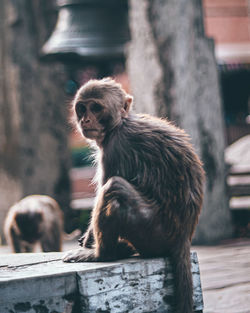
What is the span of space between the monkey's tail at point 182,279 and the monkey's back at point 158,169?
138mm

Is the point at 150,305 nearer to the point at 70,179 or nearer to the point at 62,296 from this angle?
the point at 62,296

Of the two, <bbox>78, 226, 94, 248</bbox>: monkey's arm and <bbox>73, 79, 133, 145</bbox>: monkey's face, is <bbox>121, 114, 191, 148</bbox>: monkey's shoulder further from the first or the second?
<bbox>78, 226, 94, 248</bbox>: monkey's arm

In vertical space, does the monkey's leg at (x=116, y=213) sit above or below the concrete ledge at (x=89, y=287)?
above

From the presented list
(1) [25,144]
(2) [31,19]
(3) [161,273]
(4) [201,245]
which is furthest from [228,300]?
(2) [31,19]

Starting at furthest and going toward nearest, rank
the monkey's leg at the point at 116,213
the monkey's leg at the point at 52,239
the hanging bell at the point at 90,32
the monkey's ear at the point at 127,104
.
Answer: the hanging bell at the point at 90,32
the monkey's leg at the point at 52,239
the monkey's ear at the point at 127,104
the monkey's leg at the point at 116,213

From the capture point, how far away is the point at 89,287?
285 centimetres

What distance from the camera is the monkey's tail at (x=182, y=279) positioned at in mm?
2990

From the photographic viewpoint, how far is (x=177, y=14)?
601 cm

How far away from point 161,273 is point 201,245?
287 centimetres

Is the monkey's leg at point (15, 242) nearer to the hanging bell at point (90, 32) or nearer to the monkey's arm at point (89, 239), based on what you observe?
the hanging bell at point (90, 32)

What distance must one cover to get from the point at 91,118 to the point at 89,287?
2.79 feet

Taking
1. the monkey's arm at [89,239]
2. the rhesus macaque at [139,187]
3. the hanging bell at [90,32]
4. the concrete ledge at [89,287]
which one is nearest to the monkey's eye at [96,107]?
the rhesus macaque at [139,187]

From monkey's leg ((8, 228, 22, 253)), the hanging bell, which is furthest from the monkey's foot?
the hanging bell

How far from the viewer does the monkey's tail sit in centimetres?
299
